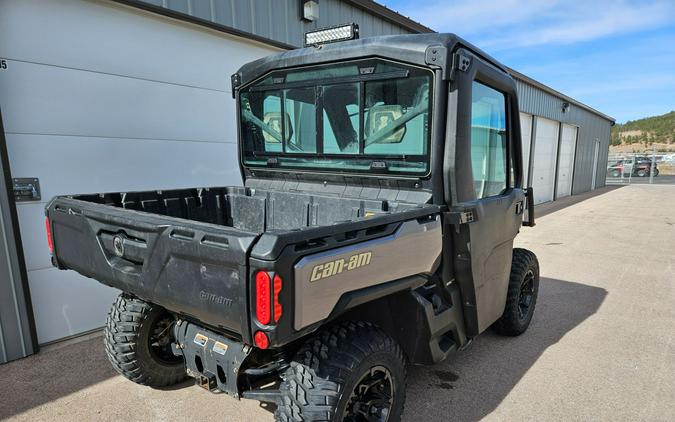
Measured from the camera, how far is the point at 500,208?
3104 mm

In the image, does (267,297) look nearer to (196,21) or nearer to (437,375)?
(437,375)

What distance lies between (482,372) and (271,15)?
16.2 ft

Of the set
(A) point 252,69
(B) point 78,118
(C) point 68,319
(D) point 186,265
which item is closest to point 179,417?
(D) point 186,265

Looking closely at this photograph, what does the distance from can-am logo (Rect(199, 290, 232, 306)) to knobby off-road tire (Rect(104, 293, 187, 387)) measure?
1.21 metres

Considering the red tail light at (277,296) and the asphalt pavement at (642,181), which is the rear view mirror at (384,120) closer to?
the red tail light at (277,296)

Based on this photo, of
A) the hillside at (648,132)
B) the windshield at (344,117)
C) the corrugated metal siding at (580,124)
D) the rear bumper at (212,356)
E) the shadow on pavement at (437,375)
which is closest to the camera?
the rear bumper at (212,356)

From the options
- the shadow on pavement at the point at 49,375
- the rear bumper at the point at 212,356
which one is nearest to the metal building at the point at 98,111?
the shadow on pavement at the point at 49,375

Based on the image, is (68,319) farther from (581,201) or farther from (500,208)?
(581,201)

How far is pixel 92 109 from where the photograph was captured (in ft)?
13.0

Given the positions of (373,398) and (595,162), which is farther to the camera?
(595,162)

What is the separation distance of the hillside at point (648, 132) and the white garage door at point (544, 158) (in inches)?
2190

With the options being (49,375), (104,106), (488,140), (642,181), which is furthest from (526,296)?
(642,181)

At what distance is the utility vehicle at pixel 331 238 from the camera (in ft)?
5.57

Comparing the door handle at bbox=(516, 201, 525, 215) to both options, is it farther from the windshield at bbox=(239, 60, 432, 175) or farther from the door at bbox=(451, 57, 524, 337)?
the windshield at bbox=(239, 60, 432, 175)
